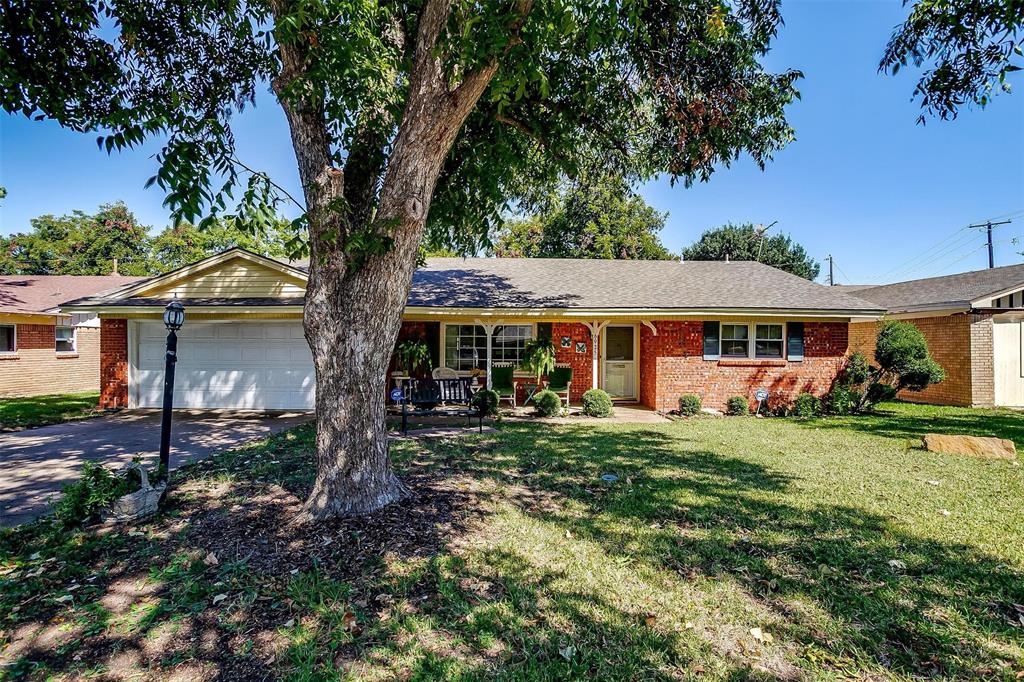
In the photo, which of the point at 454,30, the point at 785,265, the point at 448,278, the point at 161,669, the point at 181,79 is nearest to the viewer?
the point at 161,669

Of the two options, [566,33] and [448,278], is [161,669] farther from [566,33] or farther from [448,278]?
[448,278]

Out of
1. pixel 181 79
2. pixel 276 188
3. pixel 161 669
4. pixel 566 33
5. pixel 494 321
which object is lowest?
pixel 161 669

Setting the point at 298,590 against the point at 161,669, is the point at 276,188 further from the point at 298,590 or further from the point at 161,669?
the point at 161,669

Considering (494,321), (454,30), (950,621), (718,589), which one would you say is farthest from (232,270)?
(950,621)

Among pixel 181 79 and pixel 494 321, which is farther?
pixel 494 321

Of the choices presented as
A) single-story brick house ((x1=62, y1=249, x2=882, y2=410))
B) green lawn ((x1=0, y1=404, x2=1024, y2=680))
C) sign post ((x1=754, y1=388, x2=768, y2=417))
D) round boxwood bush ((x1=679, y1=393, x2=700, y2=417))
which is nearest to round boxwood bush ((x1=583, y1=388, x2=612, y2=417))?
single-story brick house ((x1=62, y1=249, x2=882, y2=410))

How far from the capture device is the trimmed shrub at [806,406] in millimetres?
11531

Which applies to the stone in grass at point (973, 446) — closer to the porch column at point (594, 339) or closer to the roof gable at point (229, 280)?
the porch column at point (594, 339)

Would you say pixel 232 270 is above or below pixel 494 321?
above

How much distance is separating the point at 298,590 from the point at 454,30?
16.2 ft

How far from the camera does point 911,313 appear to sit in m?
14.6

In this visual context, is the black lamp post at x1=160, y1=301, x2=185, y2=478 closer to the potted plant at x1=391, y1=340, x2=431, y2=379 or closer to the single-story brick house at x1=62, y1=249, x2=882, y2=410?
the single-story brick house at x1=62, y1=249, x2=882, y2=410

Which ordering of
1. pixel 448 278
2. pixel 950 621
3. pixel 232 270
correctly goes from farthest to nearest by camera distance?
pixel 448 278, pixel 232 270, pixel 950 621

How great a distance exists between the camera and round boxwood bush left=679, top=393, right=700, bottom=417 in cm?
1130
